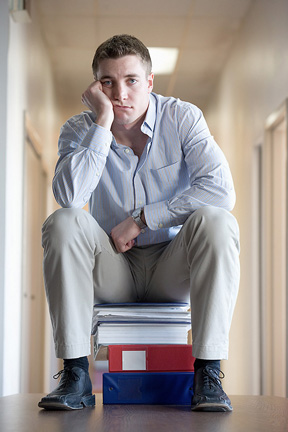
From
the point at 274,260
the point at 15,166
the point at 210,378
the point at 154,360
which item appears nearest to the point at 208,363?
the point at 210,378

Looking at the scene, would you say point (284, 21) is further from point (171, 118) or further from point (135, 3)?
point (171, 118)

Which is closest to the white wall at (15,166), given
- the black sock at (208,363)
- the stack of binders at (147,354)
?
the stack of binders at (147,354)

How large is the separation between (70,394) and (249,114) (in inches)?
139

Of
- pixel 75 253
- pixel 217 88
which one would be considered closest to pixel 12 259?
pixel 75 253

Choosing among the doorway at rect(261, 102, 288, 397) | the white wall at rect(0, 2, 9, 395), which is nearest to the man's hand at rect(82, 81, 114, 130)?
the white wall at rect(0, 2, 9, 395)

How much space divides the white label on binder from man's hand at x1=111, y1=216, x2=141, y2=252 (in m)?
0.26

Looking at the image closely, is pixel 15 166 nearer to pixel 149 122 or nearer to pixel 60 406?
pixel 149 122

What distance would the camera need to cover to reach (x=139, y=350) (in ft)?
5.15

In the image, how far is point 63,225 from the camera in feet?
4.84

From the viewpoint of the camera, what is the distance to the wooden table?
124 cm

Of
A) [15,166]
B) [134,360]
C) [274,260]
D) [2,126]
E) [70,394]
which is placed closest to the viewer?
[70,394]

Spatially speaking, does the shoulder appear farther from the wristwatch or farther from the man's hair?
the wristwatch

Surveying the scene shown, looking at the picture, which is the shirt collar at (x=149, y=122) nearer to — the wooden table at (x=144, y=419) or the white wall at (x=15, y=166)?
the wooden table at (x=144, y=419)

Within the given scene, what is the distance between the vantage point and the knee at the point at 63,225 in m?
1.47
